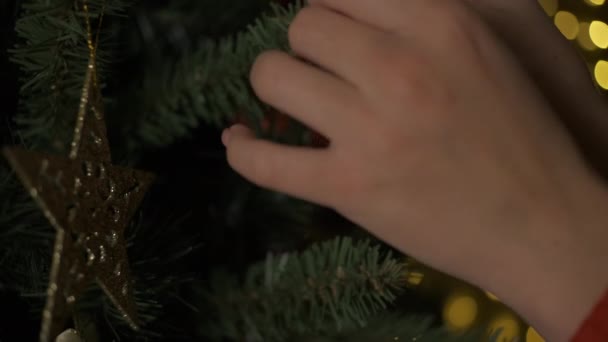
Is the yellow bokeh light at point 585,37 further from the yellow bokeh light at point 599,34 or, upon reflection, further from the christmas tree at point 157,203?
the christmas tree at point 157,203

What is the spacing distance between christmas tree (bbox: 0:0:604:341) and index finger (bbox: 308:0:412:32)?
83 mm

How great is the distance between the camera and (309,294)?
1.57 feet

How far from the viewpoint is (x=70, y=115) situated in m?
0.43

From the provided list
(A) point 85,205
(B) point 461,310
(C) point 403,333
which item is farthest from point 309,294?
(B) point 461,310

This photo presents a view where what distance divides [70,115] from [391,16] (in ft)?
0.67

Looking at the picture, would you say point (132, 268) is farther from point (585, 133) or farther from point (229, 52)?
point (585, 133)

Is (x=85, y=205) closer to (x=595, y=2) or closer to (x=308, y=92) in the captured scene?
(x=308, y=92)

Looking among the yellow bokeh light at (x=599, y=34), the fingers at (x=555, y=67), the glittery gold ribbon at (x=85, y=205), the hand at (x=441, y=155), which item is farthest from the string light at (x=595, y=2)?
the glittery gold ribbon at (x=85, y=205)

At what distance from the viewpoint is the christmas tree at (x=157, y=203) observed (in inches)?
14.4

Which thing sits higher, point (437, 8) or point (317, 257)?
point (437, 8)

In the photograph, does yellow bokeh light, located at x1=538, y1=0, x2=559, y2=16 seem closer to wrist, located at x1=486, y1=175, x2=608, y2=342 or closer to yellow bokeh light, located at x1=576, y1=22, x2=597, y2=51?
yellow bokeh light, located at x1=576, y1=22, x2=597, y2=51

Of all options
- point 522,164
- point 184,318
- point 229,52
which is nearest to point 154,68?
point 229,52

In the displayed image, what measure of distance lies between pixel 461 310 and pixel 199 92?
0.44 meters

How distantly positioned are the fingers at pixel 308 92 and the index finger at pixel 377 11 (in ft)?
0.13
